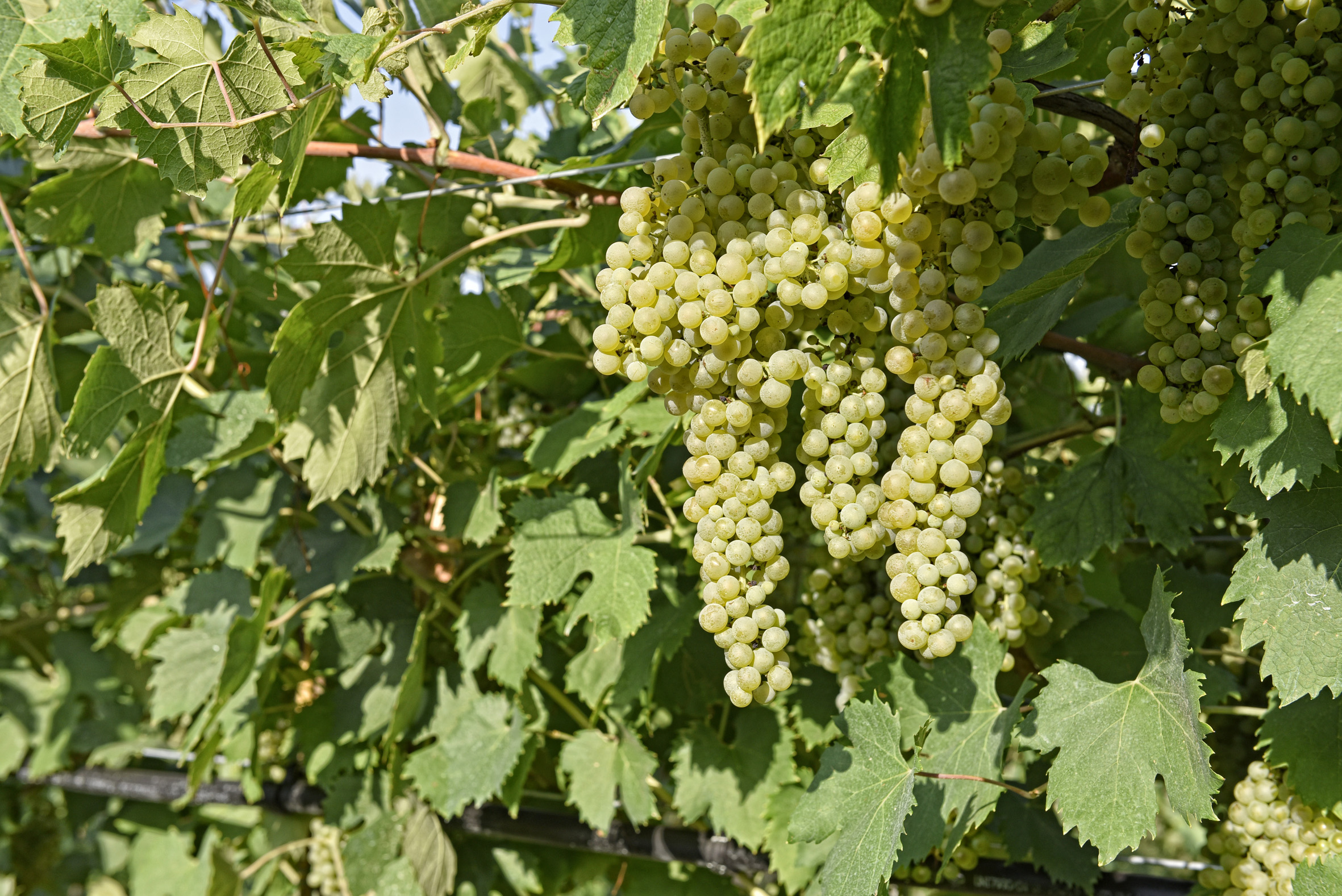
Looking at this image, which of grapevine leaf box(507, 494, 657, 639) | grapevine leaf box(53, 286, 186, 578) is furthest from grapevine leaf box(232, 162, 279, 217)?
grapevine leaf box(507, 494, 657, 639)

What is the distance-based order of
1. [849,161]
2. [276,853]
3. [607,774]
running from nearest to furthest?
[849,161] < [607,774] < [276,853]

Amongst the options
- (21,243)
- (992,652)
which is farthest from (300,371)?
(992,652)

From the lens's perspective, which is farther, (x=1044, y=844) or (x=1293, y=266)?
(x=1044, y=844)

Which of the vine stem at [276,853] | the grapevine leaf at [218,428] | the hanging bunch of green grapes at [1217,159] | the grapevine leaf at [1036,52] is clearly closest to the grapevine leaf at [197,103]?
the grapevine leaf at [218,428]

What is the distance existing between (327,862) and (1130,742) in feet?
4.81

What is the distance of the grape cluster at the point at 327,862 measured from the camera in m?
1.61

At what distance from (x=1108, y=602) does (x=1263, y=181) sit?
0.68 meters

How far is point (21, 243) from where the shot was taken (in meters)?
1.25

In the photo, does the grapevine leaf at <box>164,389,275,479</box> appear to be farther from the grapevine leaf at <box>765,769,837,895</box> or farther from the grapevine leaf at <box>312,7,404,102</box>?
the grapevine leaf at <box>765,769,837,895</box>

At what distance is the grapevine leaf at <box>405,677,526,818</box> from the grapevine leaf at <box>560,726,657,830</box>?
9 centimetres

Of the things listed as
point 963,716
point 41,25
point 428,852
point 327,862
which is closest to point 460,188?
point 41,25

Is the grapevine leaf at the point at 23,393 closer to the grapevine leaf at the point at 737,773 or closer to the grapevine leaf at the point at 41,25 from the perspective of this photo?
the grapevine leaf at the point at 41,25

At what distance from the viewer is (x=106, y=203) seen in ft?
4.61

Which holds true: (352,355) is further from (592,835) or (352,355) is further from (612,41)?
(592,835)
